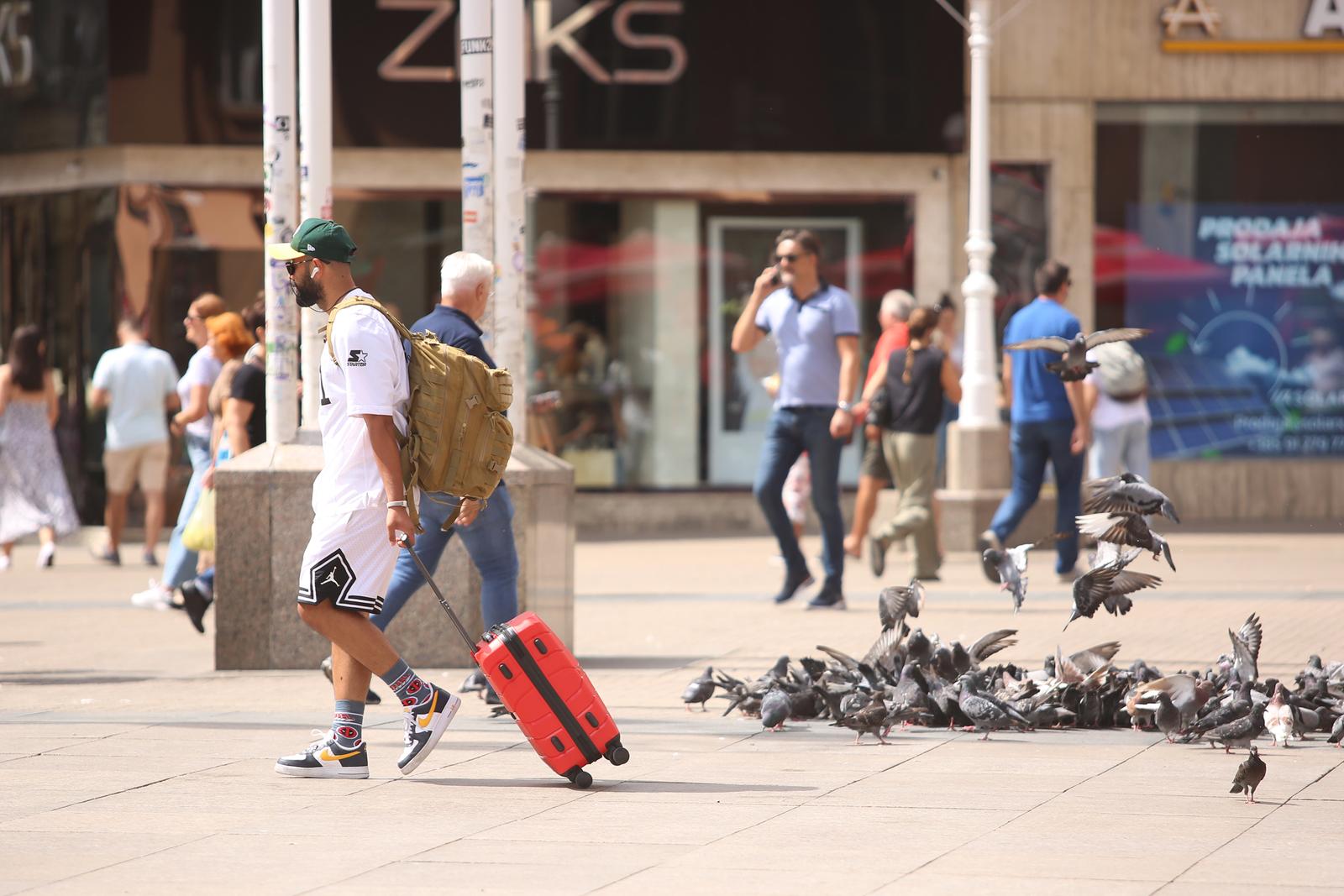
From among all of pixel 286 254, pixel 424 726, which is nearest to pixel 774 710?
pixel 424 726

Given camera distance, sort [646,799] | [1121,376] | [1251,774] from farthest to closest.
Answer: [1121,376]
[646,799]
[1251,774]

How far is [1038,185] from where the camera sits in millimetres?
18109

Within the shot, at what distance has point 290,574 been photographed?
904cm

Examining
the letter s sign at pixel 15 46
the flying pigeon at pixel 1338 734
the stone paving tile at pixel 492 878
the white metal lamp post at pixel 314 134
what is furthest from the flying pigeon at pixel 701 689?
the letter s sign at pixel 15 46

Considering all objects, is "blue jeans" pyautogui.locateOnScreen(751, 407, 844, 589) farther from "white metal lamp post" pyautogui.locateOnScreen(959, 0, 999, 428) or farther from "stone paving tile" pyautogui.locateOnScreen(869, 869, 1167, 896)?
"stone paving tile" pyautogui.locateOnScreen(869, 869, 1167, 896)

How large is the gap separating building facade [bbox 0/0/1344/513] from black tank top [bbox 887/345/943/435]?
17.0ft

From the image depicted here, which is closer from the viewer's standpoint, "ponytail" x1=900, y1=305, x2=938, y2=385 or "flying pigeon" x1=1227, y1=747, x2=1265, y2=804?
"flying pigeon" x1=1227, y1=747, x2=1265, y2=804

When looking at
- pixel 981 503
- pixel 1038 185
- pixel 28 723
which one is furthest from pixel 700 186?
pixel 28 723

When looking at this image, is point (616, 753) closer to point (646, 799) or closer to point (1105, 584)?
point (646, 799)

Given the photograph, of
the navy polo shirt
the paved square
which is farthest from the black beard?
the paved square

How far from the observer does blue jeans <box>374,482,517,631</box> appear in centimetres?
789

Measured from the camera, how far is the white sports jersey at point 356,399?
6.25 m

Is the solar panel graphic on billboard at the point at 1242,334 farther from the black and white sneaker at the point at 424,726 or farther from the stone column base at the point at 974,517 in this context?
the black and white sneaker at the point at 424,726

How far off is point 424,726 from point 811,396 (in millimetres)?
5064
